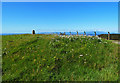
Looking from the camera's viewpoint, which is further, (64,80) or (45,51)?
(45,51)

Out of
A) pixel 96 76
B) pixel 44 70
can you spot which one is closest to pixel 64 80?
pixel 44 70

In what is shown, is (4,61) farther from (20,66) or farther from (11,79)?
(11,79)

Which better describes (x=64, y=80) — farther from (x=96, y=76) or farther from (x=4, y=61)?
(x=4, y=61)

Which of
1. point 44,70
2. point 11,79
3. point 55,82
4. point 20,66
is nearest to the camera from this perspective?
point 55,82

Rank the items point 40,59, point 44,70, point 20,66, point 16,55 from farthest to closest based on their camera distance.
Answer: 1. point 16,55
2. point 40,59
3. point 20,66
4. point 44,70

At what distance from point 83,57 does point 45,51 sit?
3.93m

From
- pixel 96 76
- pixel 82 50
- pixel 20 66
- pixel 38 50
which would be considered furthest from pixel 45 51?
pixel 96 76

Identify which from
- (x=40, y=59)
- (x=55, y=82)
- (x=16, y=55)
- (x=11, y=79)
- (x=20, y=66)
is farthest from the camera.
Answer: (x=16, y=55)

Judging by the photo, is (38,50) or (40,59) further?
(38,50)

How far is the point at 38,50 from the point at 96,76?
6.36 meters

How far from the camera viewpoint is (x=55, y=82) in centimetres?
666

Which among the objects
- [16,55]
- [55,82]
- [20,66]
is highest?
[16,55]

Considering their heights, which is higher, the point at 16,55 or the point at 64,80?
the point at 16,55

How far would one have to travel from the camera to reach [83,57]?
9281mm
